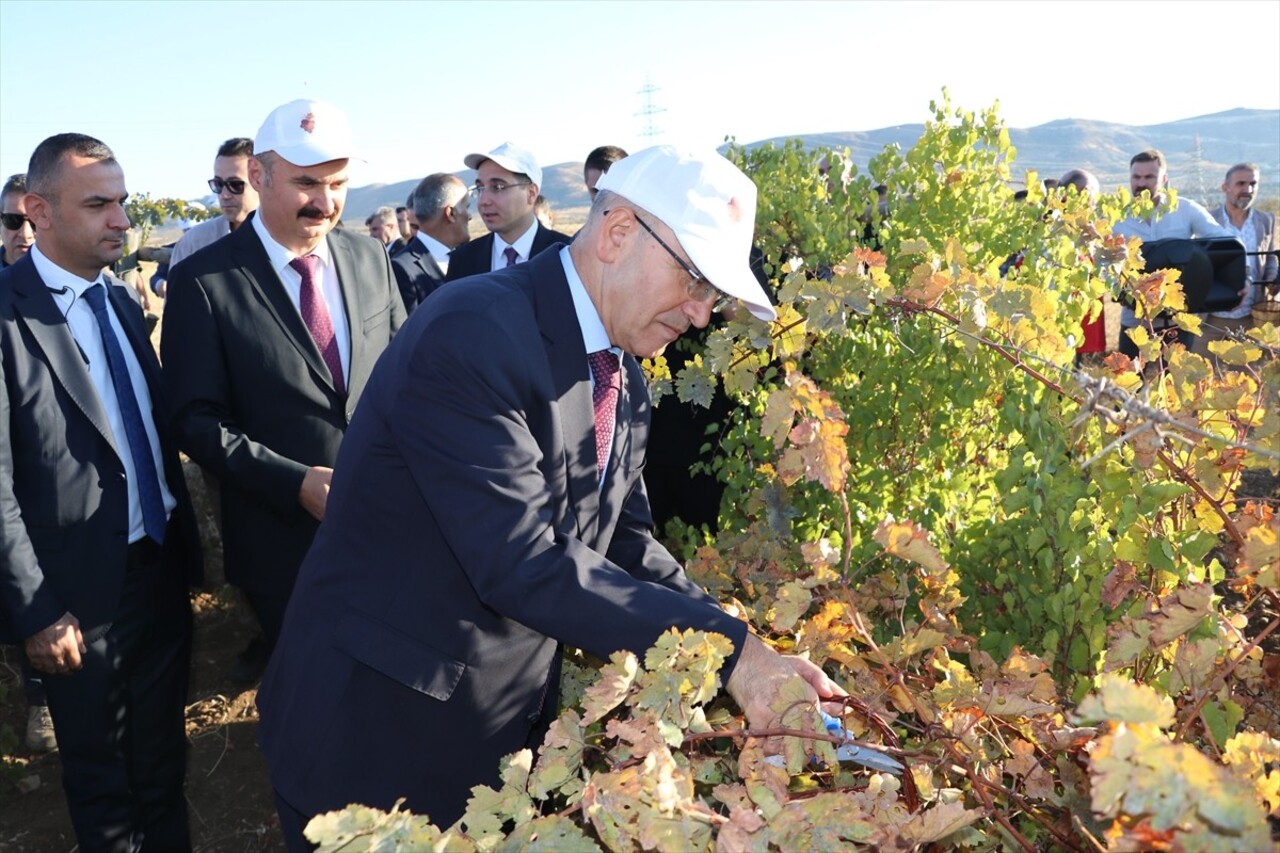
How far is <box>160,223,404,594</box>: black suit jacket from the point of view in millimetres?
2881

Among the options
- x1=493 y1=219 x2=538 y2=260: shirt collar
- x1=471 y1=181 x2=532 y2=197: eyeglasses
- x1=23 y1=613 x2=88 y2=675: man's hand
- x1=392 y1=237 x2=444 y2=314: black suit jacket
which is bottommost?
x1=23 y1=613 x2=88 y2=675: man's hand

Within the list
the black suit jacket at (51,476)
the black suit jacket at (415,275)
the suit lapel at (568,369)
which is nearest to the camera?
the suit lapel at (568,369)

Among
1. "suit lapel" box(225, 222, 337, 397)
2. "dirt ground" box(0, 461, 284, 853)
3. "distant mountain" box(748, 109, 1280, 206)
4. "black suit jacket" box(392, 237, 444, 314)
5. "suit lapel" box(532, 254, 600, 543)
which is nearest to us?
"suit lapel" box(532, 254, 600, 543)

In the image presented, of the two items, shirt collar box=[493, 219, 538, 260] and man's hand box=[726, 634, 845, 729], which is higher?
shirt collar box=[493, 219, 538, 260]

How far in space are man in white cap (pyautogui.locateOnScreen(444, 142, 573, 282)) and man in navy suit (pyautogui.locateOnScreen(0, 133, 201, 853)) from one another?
6.48 feet

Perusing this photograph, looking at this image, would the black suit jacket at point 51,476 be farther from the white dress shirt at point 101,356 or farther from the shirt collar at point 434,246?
the shirt collar at point 434,246

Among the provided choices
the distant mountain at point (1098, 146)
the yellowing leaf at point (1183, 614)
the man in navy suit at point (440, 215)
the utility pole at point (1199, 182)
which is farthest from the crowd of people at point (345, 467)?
the distant mountain at point (1098, 146)

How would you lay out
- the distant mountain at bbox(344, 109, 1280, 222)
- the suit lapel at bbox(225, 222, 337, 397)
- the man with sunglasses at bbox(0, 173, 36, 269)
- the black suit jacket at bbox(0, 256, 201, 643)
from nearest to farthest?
the black suit jacket at bbox(0, 256, 201, 643) → the suit lapel at bbox(225, 222, 337, 397) → the man with sunglasses at bbox(0, 173, 36, 269) → the distant mountain at bbox(344, 109, 1280, 222)

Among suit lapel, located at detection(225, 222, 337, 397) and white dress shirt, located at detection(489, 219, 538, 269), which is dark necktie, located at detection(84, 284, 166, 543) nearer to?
suit lapel, located at detection(225, 222, 337, 397)

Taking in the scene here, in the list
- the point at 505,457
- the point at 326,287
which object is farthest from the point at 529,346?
the point at 326,287

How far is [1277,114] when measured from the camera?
648 ft

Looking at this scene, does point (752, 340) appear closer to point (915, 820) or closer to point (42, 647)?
point (915, 820)

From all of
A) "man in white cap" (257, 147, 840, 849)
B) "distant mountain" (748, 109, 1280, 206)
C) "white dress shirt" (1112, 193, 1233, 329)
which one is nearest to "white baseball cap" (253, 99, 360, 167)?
"man in white cap" (257, 147, 840, 849)

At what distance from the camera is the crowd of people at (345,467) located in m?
1.63
